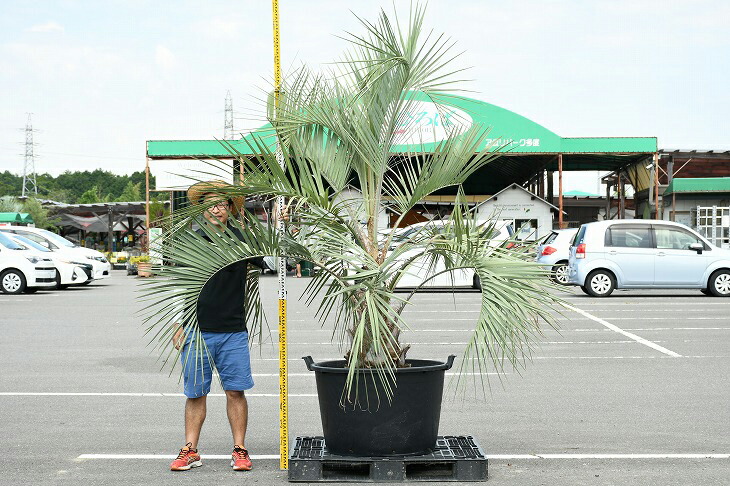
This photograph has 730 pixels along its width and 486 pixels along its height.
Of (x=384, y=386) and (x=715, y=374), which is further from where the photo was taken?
(x=715, y=374)

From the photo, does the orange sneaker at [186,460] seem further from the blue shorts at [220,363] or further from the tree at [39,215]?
the tree at [39,215]

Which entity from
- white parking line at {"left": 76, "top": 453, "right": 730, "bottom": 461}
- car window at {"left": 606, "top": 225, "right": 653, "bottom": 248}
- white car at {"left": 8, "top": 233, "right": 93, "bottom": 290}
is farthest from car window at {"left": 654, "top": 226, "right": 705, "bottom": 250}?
white car at {"left": 8, "top": 233, "right": 93, "bottom": 290}

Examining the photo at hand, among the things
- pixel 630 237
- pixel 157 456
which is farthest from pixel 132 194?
pixel 157 456

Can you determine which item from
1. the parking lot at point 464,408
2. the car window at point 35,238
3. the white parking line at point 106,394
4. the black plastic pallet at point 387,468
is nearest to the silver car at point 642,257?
the parking lot at point 464,408

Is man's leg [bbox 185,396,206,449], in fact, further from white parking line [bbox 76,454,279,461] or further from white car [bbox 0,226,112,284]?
white car [bbox 0,226,112,284]

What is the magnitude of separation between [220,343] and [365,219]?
1.27 metres

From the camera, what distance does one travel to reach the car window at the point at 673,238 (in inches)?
804

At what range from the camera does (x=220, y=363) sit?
5.78 meters

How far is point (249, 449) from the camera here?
646 centimetres

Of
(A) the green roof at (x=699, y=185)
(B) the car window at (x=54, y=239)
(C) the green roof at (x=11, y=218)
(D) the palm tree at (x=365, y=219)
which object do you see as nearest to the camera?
(D) the palm tree at (x=365, y=219)

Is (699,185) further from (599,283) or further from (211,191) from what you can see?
(211,191)

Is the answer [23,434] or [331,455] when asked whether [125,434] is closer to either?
[23,434]

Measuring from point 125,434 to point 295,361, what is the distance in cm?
424

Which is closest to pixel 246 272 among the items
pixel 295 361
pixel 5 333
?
pixel 295 361
